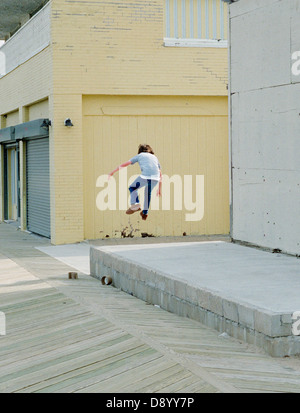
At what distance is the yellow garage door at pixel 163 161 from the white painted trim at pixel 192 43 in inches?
47.2

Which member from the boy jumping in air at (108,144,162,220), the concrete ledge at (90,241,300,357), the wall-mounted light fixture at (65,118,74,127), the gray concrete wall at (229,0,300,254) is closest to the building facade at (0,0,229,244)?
the wall-mounted light fixture at (65,118,74,127)

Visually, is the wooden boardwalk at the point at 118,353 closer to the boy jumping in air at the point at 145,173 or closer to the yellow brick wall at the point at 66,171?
the boy jumping in air at the point at 145,173

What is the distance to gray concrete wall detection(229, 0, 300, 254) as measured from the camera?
34.6 feet

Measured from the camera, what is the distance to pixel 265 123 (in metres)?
11.2

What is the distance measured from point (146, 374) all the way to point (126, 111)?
12.2 metres

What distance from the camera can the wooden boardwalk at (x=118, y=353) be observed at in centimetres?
577

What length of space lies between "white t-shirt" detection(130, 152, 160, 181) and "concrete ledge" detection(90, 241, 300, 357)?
2.98 metres

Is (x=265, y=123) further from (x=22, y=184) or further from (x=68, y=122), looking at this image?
(x=22, y=184)

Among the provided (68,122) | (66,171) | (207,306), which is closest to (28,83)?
(68,122)

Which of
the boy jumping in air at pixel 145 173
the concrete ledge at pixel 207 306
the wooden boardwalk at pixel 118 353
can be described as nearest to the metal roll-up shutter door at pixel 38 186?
the boy jumping in air at pixel 145 173

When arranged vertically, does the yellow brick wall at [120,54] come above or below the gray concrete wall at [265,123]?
above

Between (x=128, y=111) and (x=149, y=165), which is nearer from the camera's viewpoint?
(x=149, y=165)

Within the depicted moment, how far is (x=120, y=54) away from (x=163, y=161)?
8.46 ft
